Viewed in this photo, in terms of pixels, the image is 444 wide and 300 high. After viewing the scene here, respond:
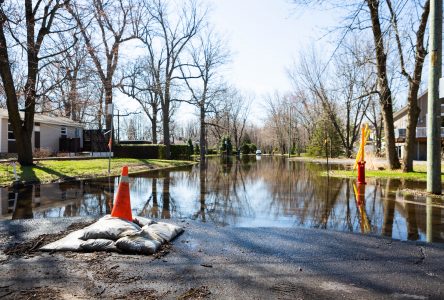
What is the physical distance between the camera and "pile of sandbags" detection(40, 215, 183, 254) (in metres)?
4.79

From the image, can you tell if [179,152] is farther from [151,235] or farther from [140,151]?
[151,235]

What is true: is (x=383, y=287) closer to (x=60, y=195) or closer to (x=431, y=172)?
(x=431, y=172)

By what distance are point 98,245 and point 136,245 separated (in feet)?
1.67

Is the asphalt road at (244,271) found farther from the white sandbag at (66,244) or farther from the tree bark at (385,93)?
the tree bark at (385,93)

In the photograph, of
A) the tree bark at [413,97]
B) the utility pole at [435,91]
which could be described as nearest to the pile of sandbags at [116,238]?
the utility pole at [435,91]

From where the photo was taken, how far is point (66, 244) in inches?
195

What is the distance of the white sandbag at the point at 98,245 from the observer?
480 cm

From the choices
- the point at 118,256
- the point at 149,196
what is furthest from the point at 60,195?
the point at 118,256

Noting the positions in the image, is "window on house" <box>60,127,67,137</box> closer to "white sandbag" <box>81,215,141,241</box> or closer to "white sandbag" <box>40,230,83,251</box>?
"white sandbag" <box>81,215,141,241</box>

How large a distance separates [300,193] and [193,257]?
7237 millimetres

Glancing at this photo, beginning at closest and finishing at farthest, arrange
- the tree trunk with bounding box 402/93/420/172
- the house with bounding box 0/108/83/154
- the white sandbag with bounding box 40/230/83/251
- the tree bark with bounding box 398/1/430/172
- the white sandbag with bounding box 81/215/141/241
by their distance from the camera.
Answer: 1. the white sandbag with bounding box 40/230/83/251
2. the white sandbag with bounding box 81/215/141/241
3. the tree bark with bounding box 398/1/430/172
4. the tree trunk with bounding box 402/93/420/172
5. the house with bounding box 0/108/83/154

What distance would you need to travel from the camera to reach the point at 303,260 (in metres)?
4.54

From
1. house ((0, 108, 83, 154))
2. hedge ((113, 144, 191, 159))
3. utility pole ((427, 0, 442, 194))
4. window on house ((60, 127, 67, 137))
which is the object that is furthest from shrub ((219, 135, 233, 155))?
utility pole ((427, 0, 442, 194))

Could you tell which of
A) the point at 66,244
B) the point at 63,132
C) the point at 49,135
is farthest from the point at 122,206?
the point at 63,132
